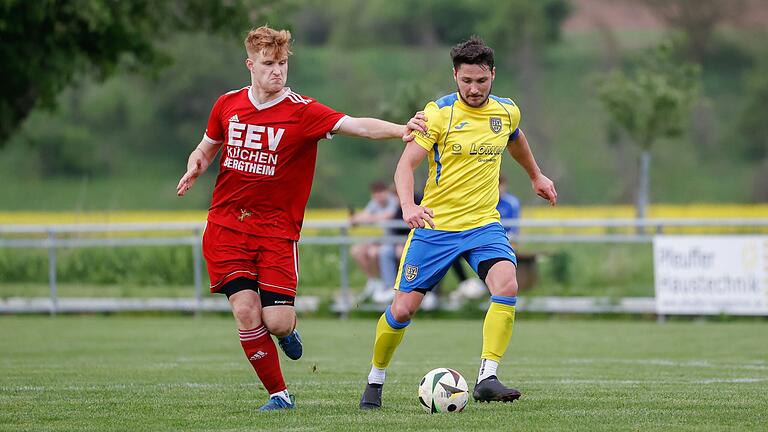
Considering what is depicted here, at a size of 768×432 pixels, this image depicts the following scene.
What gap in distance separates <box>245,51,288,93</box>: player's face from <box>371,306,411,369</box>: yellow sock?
57.8 inches

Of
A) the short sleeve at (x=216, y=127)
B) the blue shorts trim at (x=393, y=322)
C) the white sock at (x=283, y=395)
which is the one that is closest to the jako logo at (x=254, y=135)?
the short sleeve at (x=216, y=127)

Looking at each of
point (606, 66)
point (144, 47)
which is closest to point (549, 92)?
point (606, 66)

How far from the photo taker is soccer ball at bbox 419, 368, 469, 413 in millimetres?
6910

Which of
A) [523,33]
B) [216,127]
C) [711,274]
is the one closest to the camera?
[216,127]

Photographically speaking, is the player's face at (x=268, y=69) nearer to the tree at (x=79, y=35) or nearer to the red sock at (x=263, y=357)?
the red sock at (x=263, y=357)

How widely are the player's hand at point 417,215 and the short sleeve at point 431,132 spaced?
48cm

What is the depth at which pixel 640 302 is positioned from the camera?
56.4 feet

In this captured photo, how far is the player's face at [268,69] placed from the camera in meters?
7.05

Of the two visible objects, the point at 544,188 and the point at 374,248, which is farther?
the point at 374,248

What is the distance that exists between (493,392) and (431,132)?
59.2 inches

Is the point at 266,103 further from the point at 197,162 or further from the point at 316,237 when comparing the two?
the point at 316,237

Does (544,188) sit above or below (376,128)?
below

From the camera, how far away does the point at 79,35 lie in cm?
2028

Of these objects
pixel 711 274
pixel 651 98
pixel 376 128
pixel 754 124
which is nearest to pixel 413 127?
pixel 376 128
